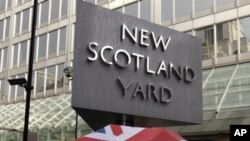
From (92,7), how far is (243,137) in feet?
37.5

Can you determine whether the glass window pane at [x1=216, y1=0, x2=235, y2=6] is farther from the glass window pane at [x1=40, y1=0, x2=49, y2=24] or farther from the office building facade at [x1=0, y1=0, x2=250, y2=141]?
the glass window pane at [x1=40, y1=0, x2=49, y2=24]

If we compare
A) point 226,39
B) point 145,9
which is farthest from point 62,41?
point 226,39

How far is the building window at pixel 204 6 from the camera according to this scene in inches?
1251

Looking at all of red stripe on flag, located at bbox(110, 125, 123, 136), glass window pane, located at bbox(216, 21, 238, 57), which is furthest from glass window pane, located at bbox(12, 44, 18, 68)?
red stripe on flag, located at bbox(110, 125, 123, 136)

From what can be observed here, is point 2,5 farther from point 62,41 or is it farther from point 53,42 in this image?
point 62,41

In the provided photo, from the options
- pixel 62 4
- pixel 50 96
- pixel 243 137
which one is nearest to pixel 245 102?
pixel 243 137

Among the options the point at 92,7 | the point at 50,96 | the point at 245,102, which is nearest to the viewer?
the point at 92,7

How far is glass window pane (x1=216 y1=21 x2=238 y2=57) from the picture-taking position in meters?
30.0

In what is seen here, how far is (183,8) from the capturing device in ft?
110

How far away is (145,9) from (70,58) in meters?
8.35

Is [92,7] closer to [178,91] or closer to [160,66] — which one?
[160,66]

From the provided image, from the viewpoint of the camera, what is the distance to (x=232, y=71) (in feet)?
94.1

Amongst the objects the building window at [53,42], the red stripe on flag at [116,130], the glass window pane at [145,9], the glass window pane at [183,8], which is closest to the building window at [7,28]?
the building window at [53,42]

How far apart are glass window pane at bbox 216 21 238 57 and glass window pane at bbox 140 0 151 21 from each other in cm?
653
